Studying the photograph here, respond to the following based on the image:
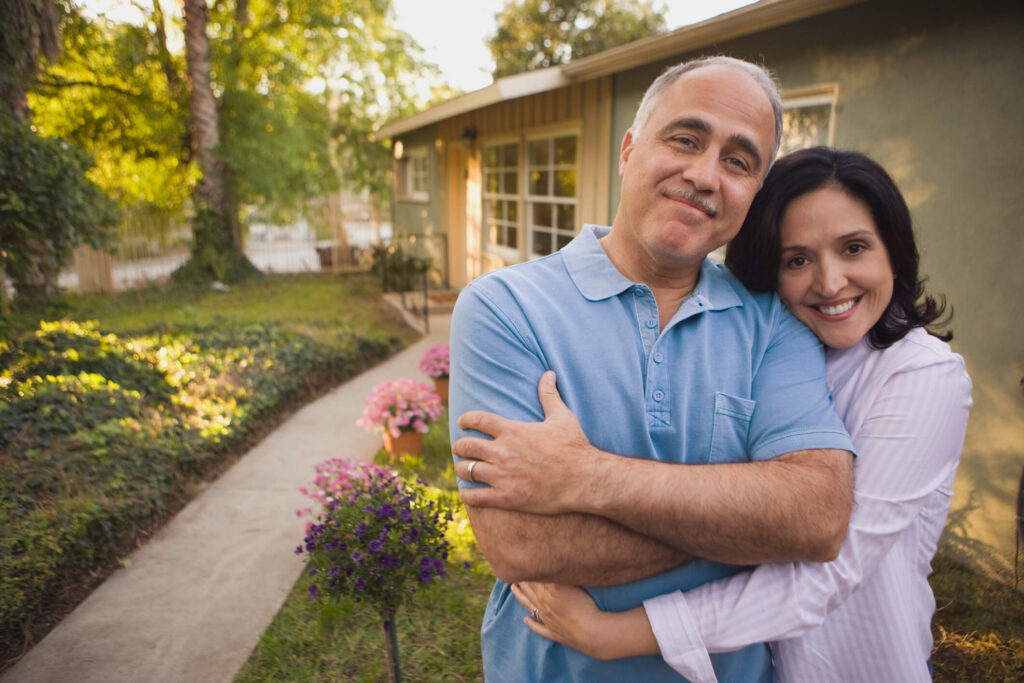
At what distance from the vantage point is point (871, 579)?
1.26 metres

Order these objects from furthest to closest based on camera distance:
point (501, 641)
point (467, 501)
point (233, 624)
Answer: point (233, 624), point (501, 641), point (467, 501)

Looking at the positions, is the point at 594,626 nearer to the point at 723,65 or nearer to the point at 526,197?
the point at 723,65

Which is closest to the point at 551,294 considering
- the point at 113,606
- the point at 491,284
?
the point at 491,284

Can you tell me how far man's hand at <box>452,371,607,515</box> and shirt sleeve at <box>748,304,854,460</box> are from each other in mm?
372

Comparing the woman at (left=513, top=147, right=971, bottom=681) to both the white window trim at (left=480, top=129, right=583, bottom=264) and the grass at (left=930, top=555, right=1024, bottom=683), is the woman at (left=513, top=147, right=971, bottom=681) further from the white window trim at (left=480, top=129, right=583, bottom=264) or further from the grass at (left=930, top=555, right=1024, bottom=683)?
the white window trim at (left=480, top=129, right=583, bottom=264)

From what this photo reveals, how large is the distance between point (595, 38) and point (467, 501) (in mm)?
27367

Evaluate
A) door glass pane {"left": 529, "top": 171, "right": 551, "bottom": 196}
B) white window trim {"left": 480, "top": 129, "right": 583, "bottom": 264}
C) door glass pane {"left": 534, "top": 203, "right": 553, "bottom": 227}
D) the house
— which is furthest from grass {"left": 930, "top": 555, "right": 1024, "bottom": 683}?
door glass pane {"left": 529, "top": 171, "right": 551, "bottom": 196}

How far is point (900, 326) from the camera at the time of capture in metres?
1.37

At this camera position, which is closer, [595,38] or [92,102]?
[92,102]

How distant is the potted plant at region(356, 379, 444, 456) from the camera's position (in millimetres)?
4465

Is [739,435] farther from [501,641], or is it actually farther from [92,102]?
[92,102]

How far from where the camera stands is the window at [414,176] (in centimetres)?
1313

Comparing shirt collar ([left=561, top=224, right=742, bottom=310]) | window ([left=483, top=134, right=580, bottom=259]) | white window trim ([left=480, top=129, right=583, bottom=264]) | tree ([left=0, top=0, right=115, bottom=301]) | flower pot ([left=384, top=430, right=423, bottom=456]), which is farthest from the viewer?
window ([left=483, top=134, right=580, bottom=259])

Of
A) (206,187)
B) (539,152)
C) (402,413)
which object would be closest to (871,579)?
(402,413)
